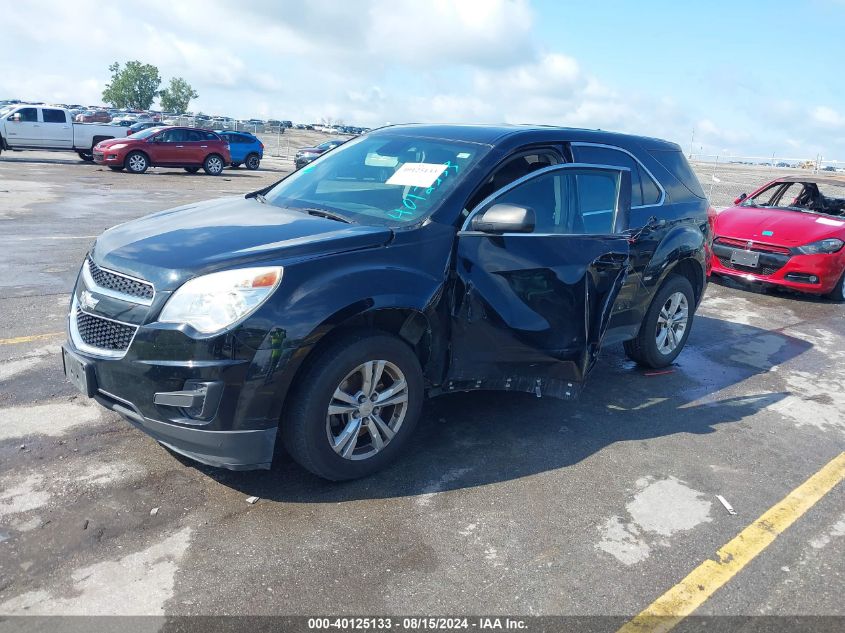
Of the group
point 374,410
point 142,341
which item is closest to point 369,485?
point 374,410

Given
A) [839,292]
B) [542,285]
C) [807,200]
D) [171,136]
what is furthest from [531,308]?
[171,136]

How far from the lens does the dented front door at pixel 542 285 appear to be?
401cm

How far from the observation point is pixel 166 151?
24438mm

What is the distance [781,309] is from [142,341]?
316 inches

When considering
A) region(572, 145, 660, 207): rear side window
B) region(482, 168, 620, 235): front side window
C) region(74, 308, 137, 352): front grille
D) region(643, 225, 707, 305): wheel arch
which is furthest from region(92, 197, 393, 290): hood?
region(643, 225, 707, 305): wheel arch

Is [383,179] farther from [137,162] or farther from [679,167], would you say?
[137,162]

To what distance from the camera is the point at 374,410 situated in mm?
3727

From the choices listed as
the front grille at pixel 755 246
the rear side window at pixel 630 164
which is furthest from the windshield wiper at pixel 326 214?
the front grille at pixel 755 246

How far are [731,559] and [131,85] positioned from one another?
116649 millimetres

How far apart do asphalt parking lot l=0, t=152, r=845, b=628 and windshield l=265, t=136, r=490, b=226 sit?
55.9 inches

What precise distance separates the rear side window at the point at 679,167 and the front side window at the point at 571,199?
1.24m

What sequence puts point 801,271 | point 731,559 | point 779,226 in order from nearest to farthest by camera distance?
point 731,559
point 801,271
point 779,226

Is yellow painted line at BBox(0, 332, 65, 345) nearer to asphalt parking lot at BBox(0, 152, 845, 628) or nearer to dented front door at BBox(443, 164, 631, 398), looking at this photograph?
asphalt parking lot at BBox(0, 152, 845, 628)

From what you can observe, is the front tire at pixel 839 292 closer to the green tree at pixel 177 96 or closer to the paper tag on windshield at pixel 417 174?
the paper tag on windshield at pixel 417 174
